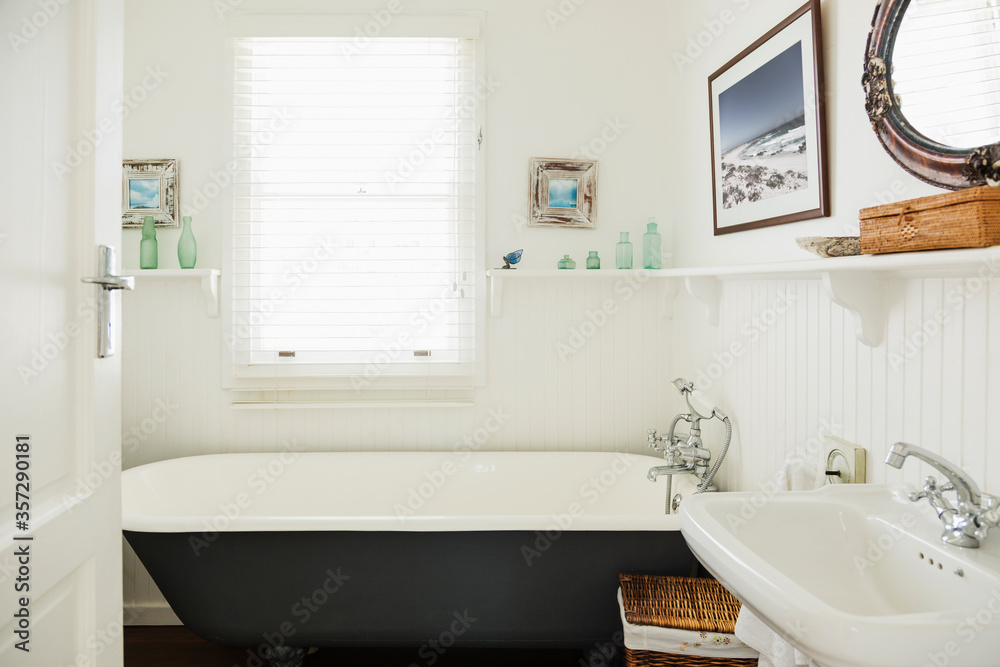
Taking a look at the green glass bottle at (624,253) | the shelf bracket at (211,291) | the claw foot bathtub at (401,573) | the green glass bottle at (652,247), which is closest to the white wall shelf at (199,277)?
the shelf bracket at (211,291)

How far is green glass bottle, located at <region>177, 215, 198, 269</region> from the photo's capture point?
7.80 feet

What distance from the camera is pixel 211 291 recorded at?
2383 millimetres

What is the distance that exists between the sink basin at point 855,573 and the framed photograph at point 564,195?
4.96 feet

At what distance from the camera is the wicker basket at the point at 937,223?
85 centimetres

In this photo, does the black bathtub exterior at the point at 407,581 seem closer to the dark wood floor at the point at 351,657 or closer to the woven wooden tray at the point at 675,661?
the woven wooden tray at the point at 675,661

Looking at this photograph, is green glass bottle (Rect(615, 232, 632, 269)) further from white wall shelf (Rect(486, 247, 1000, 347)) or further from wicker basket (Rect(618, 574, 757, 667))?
wicker basket (Rect(618, 574, 757, 667))

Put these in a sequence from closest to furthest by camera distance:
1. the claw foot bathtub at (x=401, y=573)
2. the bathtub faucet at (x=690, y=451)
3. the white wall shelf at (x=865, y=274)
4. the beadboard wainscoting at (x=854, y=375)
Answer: the white wall shelf at (x=865, y=274)
the beadboard wainscoting at (x=854, y=375)
the claw foot bathtub at (x=401, y=573)
the bathtub faucet at (x=690, y=451)

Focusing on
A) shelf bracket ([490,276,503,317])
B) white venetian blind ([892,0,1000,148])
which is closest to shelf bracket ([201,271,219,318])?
shelf bracket ([490,276,503,317])

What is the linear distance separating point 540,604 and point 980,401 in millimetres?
1175

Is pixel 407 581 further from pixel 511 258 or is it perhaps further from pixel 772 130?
pixel 772 130

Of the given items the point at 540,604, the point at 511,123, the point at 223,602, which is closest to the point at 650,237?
the point at 511,123

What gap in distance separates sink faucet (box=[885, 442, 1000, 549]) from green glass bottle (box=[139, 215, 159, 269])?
96.9 inches

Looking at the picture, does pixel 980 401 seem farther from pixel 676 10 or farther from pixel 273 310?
pixel 273 310

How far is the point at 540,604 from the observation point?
174 cm
